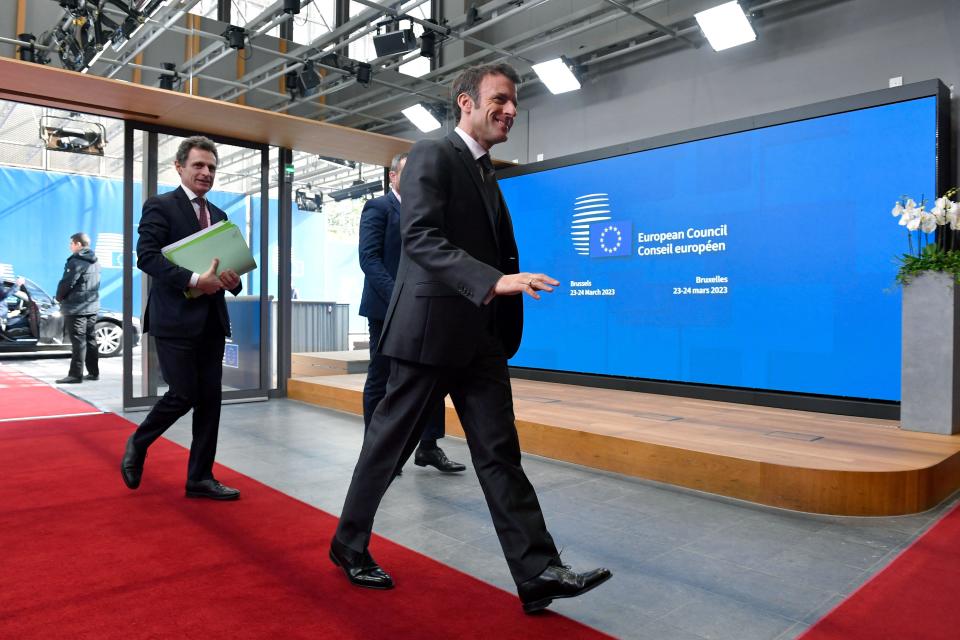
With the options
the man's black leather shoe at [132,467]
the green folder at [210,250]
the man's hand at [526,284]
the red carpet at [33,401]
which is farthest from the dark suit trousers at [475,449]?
the red carpet at [33,401]

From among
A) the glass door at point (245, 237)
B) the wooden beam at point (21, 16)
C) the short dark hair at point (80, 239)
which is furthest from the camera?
the wooden beam at point (21, 16)

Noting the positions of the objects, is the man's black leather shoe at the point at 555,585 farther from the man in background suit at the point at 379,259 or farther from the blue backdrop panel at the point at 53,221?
the blue backdrop panel at the point at 53,221

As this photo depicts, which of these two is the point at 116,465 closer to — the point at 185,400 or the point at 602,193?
the point at 185,400

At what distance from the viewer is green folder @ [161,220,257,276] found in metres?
2.78

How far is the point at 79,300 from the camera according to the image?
298 inches

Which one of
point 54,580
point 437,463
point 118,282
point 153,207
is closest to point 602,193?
point 437,463

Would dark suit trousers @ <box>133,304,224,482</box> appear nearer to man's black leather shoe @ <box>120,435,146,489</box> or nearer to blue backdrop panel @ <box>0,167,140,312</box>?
man's black leather shoe @ <box>120,435,146,489</box>

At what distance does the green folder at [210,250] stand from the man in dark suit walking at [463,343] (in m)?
1.23

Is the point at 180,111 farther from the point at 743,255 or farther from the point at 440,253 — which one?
Result: the point at 743,255

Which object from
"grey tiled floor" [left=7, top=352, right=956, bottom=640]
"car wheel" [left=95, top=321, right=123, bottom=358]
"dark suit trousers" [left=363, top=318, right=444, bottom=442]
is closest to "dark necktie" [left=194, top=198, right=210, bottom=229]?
"dark suit trousers" [left=363, top=318, right=444, bottom=442]

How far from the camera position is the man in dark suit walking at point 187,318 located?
9.24ft

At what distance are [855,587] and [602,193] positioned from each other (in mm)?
4599

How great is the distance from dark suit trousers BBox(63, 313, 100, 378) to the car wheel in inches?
92.2

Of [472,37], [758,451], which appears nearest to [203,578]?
[758,451]
